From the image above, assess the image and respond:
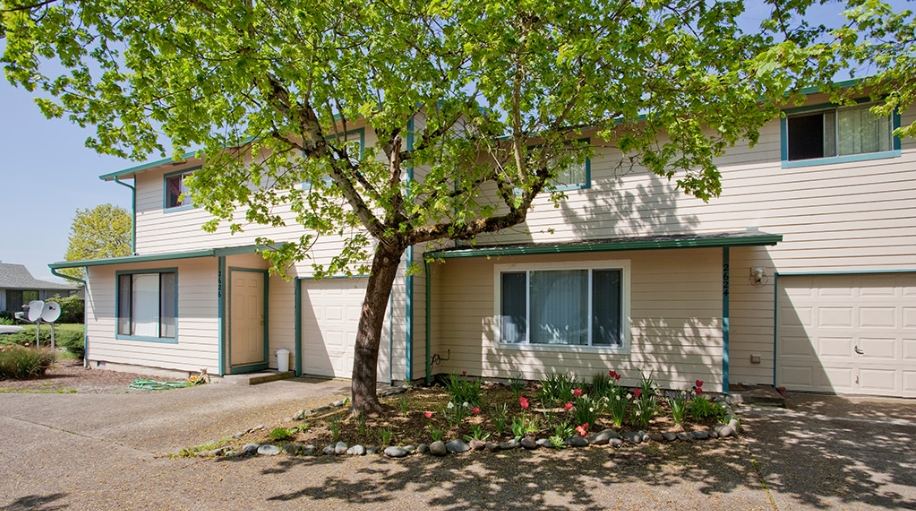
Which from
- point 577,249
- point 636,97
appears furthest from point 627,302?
point 636,97

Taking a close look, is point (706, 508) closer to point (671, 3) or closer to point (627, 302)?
point (627, 302)

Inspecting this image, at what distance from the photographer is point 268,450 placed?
5738 mm

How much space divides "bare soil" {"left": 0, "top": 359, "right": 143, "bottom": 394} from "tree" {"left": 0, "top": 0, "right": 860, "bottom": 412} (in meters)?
5.42

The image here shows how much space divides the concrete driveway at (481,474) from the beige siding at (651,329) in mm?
1457

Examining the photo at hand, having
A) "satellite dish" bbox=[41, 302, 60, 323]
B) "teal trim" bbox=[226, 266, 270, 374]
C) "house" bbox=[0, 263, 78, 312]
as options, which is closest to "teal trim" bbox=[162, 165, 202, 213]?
"teal trim" bbox=[226, 266, 270, 374]

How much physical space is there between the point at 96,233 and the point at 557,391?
40041 millimetres

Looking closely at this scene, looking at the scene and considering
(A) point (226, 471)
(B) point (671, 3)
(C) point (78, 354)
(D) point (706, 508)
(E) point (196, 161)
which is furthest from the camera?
(C) point (78, 354)

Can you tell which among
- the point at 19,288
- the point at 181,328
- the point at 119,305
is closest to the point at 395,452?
the point at 181,328

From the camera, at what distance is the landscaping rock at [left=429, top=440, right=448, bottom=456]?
5574 mm

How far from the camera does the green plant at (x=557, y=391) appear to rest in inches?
294

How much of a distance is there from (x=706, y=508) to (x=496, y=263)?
19.5 feet

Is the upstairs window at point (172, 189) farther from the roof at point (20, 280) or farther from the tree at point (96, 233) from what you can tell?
the roof at point (20, 280)

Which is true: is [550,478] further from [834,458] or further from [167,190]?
[167,190]

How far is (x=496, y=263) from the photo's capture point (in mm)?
9641
